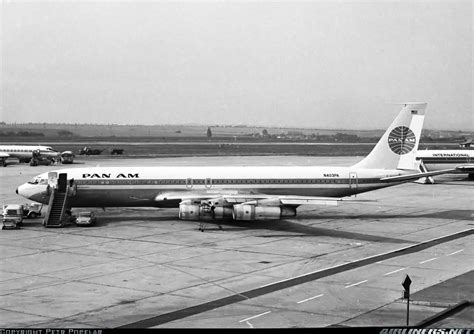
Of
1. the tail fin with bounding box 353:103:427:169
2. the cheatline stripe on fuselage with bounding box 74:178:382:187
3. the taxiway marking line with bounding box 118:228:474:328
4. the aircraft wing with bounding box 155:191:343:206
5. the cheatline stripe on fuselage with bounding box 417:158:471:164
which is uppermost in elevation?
the tail fin with bounding box 353:103:427:169

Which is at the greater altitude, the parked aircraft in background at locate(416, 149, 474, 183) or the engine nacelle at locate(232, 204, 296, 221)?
the parked aircraft in background at locate(416, 149, 474, 183)

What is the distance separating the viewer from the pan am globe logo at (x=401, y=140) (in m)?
51.8

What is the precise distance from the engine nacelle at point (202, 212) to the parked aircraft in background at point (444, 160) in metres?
42.5

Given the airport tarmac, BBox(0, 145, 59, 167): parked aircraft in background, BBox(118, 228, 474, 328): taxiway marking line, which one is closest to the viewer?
BBox(118, 228, 474, 328): taxiway marking line

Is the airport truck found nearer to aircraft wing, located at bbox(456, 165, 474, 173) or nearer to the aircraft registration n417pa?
the aircraft registration n417pa

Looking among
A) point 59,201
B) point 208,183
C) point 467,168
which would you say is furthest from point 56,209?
point 467,168

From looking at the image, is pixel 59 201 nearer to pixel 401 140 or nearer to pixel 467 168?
pixel 401 140

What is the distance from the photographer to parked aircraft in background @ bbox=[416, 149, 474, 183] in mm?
81375

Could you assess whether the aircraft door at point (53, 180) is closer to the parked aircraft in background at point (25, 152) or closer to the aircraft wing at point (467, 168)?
the aircraft wing at point (467, 168)

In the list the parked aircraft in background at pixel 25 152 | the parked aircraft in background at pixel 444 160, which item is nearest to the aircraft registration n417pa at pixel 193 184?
the parked aircraft in background at pixel 444 160

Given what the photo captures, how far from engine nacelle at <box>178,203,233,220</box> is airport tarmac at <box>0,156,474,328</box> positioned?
0.97 metres

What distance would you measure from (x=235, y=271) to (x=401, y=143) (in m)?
25.3

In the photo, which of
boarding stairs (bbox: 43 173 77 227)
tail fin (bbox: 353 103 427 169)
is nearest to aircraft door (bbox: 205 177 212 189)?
boarding stairs (bbox: 43 173 77 227)

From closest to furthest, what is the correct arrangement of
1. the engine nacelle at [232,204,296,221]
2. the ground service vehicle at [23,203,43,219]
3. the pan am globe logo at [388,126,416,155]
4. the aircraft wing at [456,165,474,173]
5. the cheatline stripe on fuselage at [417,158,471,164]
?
1. the engine nacelle at [232,204,296,221]
2. the ground service vehicle at [23,203,43,219]
3. the pan am globe logo at [388,126,416,155]
4. the cheatline stripe on fuselage at [417,158,471,164]
5. the aircraft wing at [456,165,474,173]
